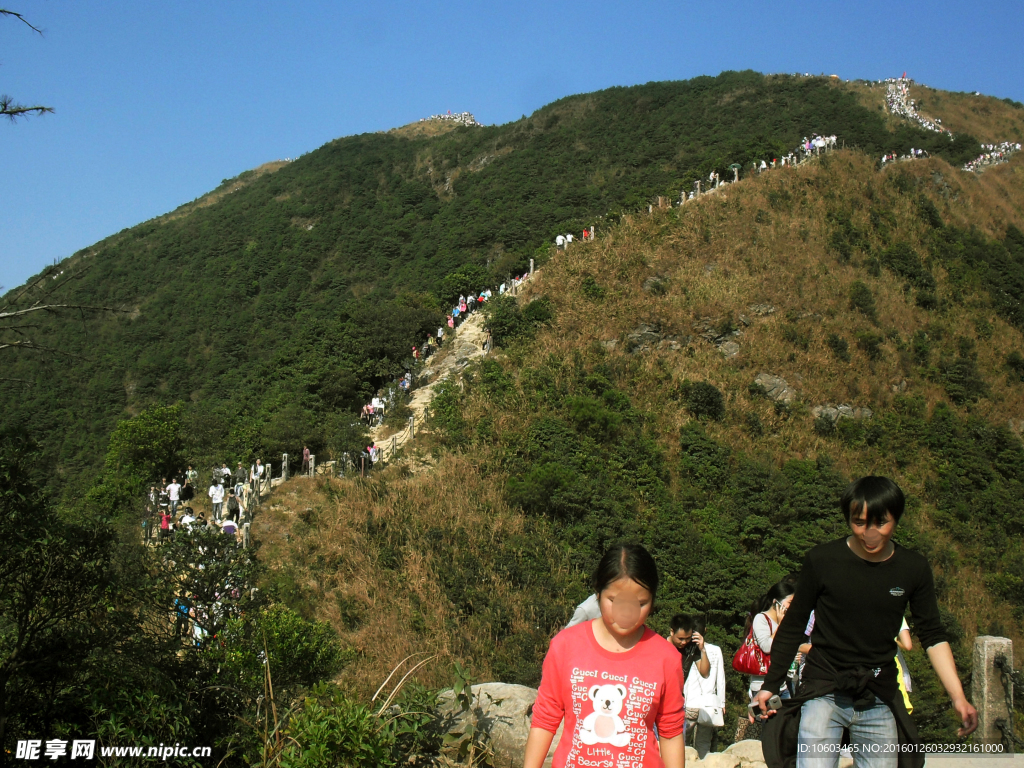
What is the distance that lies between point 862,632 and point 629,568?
39.6 inches

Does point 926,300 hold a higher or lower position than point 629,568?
higher

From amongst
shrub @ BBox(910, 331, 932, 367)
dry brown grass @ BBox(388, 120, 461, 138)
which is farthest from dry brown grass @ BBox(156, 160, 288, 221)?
shrub @ BBox(910, 331, 932, 367)

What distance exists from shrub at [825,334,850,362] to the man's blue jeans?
736 inches

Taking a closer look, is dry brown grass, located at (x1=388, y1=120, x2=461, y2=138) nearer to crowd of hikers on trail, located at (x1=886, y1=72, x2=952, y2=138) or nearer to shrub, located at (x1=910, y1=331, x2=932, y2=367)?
crowd of hikers on trail, located at (x1=886, y1=72, x2=952, y2=138)

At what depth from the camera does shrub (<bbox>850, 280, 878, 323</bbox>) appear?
2147 cm

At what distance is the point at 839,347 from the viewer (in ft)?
65.4

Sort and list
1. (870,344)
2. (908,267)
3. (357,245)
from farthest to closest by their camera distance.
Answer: (357,245) < (908,267) < (870,344)

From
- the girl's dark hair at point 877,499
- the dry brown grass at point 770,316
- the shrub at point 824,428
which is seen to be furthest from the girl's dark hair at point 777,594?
the shrub at point 824,428

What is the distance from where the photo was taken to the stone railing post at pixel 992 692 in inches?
182

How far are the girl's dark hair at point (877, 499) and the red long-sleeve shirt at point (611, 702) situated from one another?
925 mm

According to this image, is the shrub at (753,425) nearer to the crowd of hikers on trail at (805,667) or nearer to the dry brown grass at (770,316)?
the dry brown grass at (770,316)

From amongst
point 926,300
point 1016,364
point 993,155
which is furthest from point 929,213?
point 993,155

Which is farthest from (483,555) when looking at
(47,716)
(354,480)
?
(47,716)

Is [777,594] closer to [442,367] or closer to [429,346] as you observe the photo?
[442,367]
